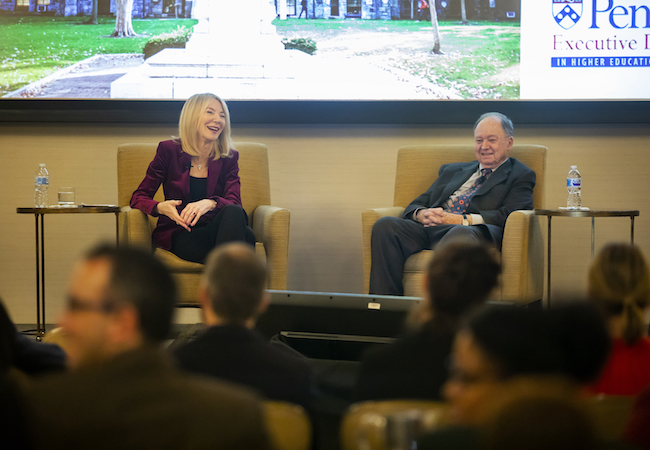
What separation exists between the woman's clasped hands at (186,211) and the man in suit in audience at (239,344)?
5.93 feet

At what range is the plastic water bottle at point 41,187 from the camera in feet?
11.1

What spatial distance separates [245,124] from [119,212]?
3.27ft

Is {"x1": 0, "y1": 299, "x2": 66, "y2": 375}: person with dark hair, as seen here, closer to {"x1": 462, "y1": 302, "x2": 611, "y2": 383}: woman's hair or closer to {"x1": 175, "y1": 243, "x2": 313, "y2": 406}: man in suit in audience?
{"x1": 175, "y1": 243, "x2": 313, "y2": 406}: man in suit in audience

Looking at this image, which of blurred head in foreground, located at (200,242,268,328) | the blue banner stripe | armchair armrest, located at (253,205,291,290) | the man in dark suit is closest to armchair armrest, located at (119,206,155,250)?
armchair armrest, located at (253,205,291,290)

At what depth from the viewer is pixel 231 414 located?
0.77m

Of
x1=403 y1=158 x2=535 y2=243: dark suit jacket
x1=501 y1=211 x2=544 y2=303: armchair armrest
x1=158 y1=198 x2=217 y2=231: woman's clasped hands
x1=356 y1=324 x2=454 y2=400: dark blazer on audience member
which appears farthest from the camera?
x1=403 y1=158 x2=535 y2=243: dark suit jacket

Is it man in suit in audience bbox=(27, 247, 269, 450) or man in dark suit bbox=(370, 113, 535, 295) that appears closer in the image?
man in suit in audience bbox=(27, 247, 269, 450)

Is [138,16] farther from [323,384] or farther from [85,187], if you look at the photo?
[323,384]

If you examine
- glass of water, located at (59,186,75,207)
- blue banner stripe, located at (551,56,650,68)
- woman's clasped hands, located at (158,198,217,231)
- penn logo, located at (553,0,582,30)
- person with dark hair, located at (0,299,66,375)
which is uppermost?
penn logo, located at (553,0,582,30)

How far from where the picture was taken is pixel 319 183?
3.95m

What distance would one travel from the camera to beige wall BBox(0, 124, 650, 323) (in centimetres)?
384

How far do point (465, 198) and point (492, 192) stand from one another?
14 cm

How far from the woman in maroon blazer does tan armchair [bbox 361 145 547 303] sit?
711 millimetres

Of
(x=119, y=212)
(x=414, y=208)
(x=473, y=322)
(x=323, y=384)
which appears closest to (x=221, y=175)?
(x=119, y=212)
